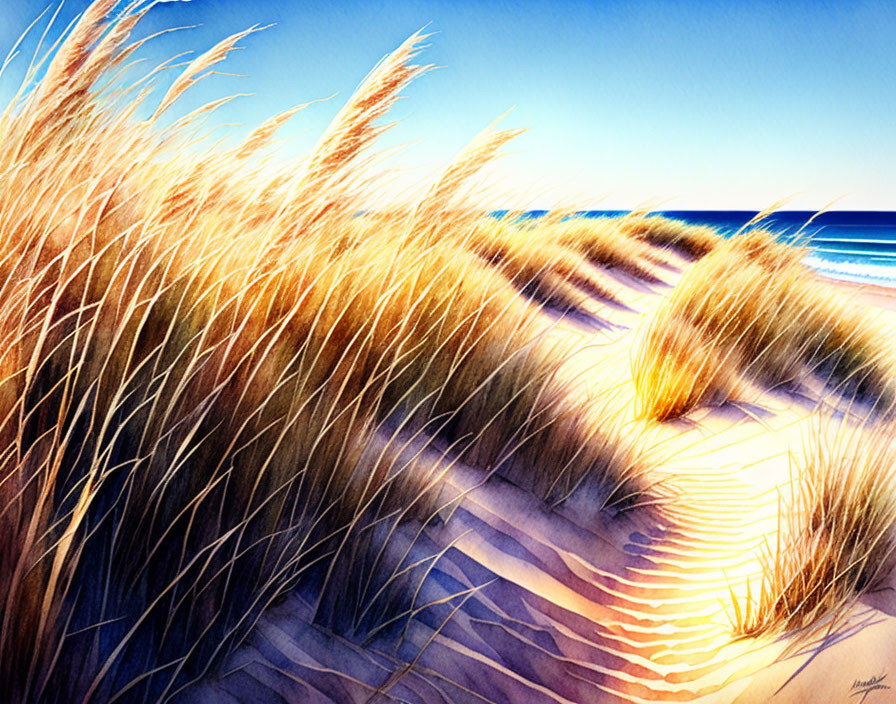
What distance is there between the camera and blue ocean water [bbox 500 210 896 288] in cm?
178

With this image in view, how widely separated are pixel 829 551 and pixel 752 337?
1.19 metres

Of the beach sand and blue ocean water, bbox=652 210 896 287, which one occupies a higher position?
blue ocean water, bbox=652 210 896 287

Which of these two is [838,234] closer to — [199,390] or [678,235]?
[678,235]

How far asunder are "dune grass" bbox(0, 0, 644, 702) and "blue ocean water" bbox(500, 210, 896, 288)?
63cm

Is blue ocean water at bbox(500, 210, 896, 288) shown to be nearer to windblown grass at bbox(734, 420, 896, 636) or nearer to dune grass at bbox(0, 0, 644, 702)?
dune grass at bbox(0, 0, 644, 702)

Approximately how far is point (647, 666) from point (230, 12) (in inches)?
63.7

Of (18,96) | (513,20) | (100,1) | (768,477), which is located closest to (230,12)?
(100,1)

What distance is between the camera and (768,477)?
138cm

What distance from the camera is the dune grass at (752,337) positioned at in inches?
68.4

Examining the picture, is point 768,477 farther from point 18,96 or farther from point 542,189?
point 18,96
